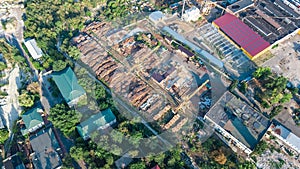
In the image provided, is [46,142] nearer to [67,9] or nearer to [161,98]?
[161,98]

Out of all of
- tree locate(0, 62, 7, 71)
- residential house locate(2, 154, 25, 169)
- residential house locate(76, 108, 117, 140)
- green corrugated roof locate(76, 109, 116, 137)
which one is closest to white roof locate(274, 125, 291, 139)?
residential house locate(76, 108, 117, 140)

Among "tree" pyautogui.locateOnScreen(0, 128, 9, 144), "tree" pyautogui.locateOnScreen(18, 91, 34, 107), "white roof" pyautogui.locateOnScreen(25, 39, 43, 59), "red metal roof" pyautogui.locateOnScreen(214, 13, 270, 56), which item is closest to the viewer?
"tree" pyautogui.locateOnScreen(0, 128, 9, 144)

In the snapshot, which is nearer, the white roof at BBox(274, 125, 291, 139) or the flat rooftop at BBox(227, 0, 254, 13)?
the white roof at BBox(274, 125, 291, 139)

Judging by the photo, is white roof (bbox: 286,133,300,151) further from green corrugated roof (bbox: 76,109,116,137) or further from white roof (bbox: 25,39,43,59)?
white roof (bbox: 25,39,43,59)

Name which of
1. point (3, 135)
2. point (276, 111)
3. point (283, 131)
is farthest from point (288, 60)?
point (3, 135)

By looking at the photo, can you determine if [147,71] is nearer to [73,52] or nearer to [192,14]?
[73,52]

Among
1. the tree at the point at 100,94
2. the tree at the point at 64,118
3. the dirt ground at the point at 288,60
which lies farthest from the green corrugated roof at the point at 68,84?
the dirt ground at the point at 288,60

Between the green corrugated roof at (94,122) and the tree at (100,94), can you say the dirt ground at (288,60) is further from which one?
the green corrugated roof at (94,122)
